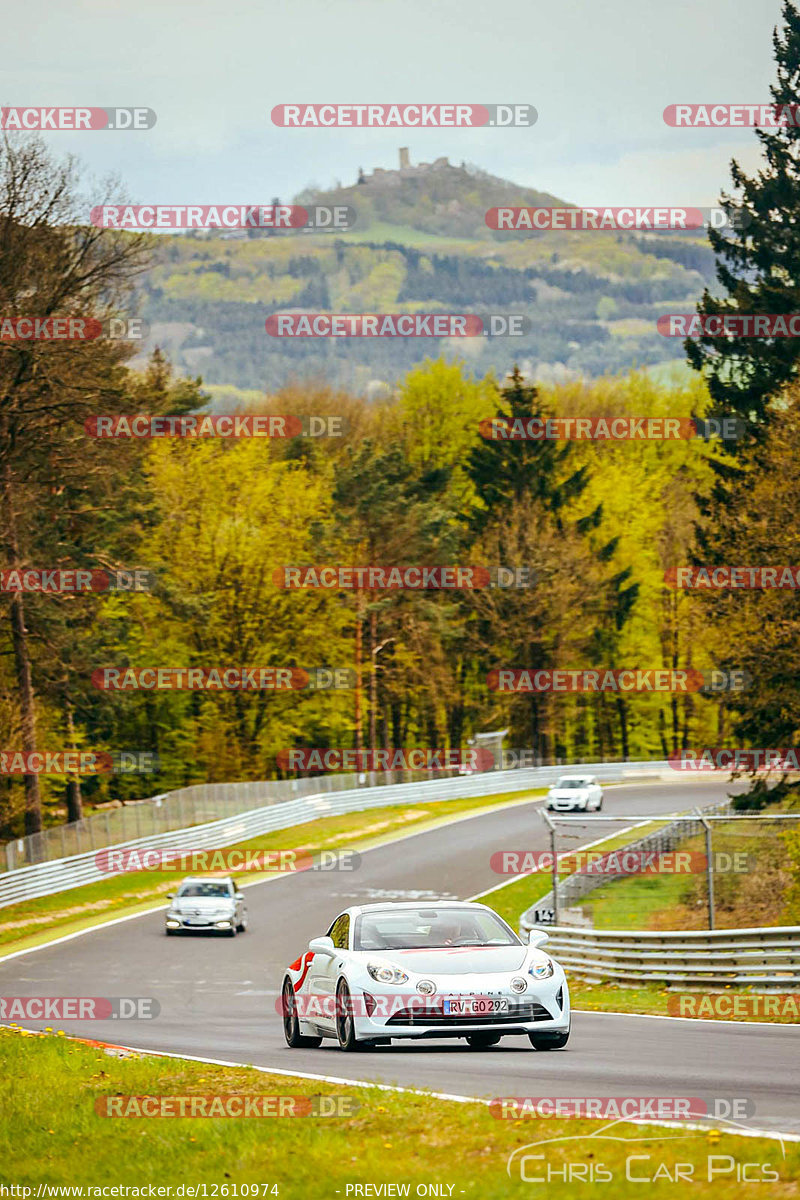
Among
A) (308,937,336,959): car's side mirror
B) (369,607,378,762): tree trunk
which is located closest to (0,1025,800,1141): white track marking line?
(308,937,336,959): car's side mirror

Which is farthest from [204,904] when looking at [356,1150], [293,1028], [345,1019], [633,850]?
[356,1150]

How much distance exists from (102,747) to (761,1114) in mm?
63096

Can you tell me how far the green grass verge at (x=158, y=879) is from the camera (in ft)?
130

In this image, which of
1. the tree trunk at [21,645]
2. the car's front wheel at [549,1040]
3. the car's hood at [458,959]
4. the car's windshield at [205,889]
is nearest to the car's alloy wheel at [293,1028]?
the car's hood at [458,959]

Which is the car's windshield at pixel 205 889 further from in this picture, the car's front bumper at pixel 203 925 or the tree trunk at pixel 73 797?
the tree trunk at pixel 73 797

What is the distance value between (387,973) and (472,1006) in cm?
72

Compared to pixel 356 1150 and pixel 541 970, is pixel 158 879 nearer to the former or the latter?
pixel 541 970

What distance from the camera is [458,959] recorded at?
514 inches

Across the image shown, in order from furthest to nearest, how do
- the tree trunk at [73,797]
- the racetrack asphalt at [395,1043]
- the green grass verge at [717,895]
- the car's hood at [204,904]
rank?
1. the tree trunk at [73,797]
2. the car's hood at [204,904]
3. the green grass verge at [717,895]
4. the racetrack asphalt at [395,1043]

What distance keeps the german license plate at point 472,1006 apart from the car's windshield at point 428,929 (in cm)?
76

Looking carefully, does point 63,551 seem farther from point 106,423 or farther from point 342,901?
point 342,901

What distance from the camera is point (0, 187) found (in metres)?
39.6

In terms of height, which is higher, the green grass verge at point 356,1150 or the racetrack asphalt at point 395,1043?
the green grass verge at point 356,1150

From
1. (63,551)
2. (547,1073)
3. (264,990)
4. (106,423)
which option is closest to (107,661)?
(63,551)
